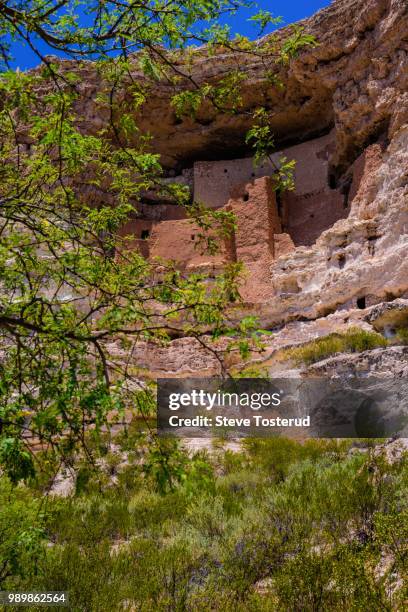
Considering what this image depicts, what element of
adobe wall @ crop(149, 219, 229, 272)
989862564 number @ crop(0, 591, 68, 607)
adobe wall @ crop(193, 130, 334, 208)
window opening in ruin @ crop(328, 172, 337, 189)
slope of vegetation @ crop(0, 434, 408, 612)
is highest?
adobe wall @ crop(193, 130, 334, 208)

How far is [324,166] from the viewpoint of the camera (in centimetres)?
1544

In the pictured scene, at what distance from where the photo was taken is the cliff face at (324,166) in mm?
10633

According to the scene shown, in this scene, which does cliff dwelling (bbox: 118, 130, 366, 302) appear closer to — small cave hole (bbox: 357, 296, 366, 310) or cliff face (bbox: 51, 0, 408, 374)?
cliff face (bbox: 51, 0, 408, 374)

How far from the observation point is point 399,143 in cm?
1104

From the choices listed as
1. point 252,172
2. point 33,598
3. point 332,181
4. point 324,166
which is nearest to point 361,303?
point 332,181

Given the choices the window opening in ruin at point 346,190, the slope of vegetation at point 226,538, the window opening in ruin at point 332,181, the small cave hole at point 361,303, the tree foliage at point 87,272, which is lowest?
the slope of vegetation at point 226,538

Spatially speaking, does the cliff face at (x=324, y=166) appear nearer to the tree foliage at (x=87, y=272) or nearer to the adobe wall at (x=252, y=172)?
the adobe wall at (x=252, y=172)

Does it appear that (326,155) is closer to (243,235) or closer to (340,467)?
(243,235)

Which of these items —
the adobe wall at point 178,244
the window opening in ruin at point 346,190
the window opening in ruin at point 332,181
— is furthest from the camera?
the window opening in ruin at point 332,181

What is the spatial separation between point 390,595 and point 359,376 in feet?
14.8

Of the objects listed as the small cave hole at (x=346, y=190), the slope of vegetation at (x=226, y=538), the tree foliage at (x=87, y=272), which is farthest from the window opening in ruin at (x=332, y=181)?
the tree foliage at (x=87, y=272)

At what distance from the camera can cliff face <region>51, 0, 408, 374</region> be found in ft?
34.9

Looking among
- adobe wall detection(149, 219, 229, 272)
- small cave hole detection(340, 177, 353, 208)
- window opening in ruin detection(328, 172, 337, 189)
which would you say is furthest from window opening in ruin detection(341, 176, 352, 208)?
adobe wall detection(149, 219, 229, 272)

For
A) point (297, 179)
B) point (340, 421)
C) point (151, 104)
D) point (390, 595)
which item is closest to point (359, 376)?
point (340, 421)
